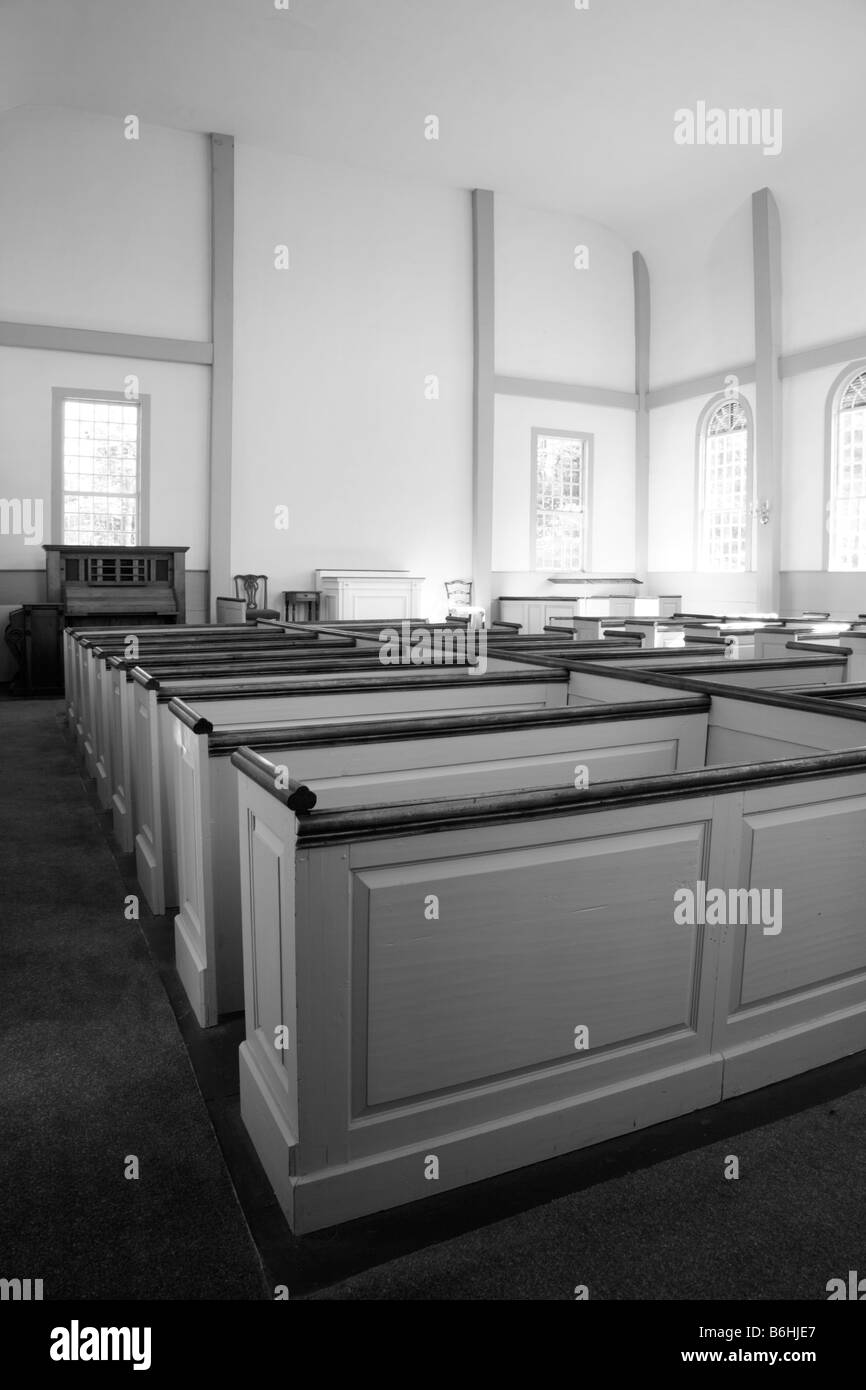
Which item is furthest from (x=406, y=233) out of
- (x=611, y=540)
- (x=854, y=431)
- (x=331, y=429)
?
(x=854, y=431)

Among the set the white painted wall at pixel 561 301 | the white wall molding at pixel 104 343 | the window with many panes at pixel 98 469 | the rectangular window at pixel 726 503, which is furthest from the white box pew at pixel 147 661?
the white painted wall at pixel 561 301

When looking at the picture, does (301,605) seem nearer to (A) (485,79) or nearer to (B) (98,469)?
(B) (98,469)

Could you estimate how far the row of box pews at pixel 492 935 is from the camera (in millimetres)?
1610

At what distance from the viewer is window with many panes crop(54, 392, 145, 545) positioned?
373 inches

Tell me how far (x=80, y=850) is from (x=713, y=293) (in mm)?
10409

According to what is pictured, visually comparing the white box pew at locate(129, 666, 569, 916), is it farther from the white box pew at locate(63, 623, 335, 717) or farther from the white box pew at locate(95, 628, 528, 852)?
the white box pew at locate(63, 623, 335, 717)

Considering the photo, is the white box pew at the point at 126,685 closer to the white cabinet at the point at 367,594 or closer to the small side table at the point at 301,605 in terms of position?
the white cabinet at the point at 367,594

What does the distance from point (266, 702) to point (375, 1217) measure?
1.71 metres

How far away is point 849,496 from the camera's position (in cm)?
1004

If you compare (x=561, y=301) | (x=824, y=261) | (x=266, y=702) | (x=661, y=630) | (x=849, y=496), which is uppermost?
(x=561, y=301)

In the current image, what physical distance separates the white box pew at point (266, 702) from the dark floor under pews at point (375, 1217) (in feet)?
2.65

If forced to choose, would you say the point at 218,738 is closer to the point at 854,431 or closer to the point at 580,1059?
the point at 580,1059

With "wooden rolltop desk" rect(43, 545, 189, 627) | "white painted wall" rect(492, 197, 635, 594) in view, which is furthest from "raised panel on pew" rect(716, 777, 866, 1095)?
"white painted wall" rect(492, 197, 635, 594)

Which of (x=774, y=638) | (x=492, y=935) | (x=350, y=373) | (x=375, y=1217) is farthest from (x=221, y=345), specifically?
(x=375, y=1217)
